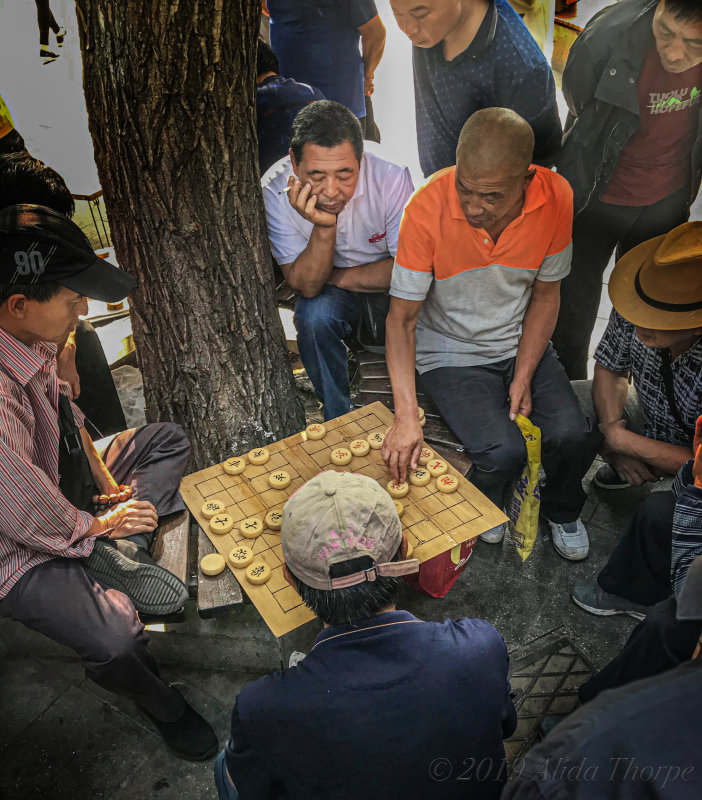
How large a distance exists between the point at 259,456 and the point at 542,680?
1633mm

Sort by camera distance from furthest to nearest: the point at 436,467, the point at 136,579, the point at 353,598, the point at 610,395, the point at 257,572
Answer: the point at 610,395, the point at 436,467, the point at 136,579, the point at 257,572, the point at 353,598

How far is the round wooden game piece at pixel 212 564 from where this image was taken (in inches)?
98.0

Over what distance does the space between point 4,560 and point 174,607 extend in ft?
2.15

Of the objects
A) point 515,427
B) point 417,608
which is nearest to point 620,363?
point 515,427

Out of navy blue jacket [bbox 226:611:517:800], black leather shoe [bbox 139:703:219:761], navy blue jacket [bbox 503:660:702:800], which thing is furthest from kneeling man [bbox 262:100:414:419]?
navy blue jacket [bbox 503:660:702:800]

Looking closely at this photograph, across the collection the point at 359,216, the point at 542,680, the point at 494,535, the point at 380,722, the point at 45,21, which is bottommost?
the point at 542,680

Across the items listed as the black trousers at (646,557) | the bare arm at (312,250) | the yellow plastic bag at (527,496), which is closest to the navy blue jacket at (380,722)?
the black trousers at (646,557)

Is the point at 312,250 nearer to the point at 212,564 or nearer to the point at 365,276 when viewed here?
the point at 365,276

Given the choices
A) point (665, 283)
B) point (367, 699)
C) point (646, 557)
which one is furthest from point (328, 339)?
point (367, 699)

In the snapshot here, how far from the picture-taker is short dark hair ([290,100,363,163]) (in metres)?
3.10

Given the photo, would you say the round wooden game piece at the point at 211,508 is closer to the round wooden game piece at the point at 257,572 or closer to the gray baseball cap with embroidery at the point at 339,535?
the round wooden game piece at the point at 257,572

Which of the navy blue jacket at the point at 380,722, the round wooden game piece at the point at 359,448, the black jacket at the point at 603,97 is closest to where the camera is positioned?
the navy blue jacket at the point at 380,722

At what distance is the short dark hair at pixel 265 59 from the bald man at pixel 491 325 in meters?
0.96

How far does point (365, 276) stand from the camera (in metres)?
3.50
